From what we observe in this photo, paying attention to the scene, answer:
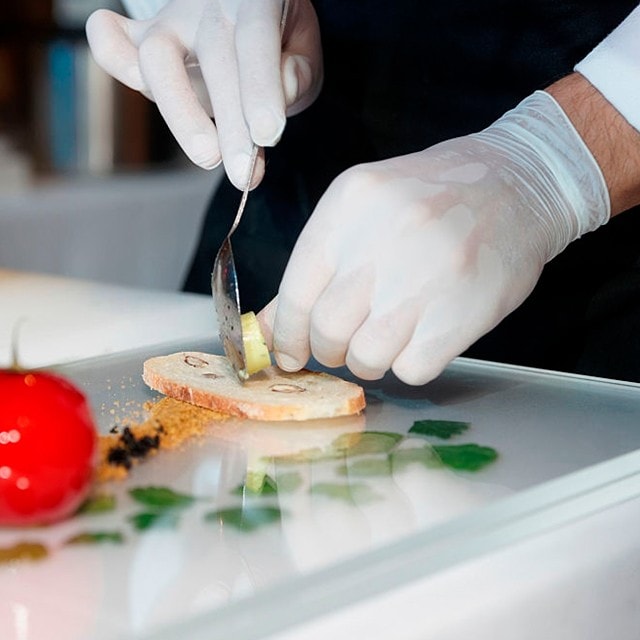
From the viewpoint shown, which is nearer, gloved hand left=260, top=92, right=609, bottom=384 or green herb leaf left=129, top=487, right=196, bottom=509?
green herb leaf left=129, top=487, right=196, bottom=509

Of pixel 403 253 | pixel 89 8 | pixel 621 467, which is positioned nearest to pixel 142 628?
pixel 621 467

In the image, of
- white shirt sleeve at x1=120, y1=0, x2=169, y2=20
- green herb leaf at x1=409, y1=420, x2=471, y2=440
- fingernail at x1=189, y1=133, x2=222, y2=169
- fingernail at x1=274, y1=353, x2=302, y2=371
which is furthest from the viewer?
white shirt sleeve at x1=120, y1=0, x2=169, y2=20

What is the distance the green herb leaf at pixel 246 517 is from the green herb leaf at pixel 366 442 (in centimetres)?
16

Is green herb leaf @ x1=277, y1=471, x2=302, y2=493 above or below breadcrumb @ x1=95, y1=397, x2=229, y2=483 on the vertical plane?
above

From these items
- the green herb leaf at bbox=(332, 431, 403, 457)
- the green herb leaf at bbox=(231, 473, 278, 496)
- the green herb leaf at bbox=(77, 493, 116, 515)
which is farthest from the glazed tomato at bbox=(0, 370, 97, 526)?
the green herb leaf at bbox=(332, 431, 403, 457)

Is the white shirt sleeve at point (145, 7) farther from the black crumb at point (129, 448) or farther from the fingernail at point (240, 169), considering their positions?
the black crumb at point (129, 448)

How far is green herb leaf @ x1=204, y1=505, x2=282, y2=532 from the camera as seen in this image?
0.71 meters

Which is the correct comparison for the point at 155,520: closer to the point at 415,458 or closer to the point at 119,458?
the point at 119,458

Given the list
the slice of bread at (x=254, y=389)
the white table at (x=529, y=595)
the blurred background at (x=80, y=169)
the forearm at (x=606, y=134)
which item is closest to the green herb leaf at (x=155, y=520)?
the white table at (x=529, y=595)

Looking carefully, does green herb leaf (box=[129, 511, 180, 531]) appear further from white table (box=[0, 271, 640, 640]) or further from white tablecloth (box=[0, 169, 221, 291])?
white tablecloth (box=[0, 169, 221, 291])

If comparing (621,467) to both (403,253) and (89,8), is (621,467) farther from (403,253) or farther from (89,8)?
(89,8)

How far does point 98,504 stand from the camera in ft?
2.43

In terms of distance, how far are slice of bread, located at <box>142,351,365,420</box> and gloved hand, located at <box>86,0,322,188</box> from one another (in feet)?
0.74

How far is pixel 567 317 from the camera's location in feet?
4.78
